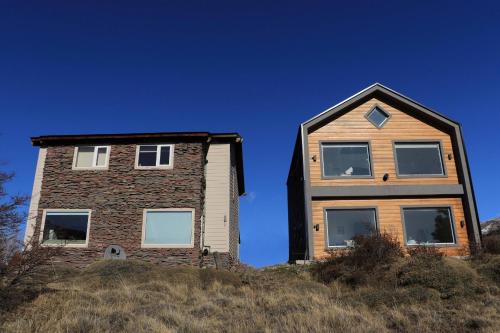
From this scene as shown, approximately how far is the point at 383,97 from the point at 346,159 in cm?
380

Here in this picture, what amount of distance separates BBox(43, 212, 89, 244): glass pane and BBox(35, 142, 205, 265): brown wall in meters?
0.34

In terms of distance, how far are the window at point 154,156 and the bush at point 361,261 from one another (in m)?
8.45

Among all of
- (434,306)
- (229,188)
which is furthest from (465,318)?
(229,188)

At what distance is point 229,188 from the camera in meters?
21.9

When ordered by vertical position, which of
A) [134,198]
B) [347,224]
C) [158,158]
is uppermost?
[158,158]

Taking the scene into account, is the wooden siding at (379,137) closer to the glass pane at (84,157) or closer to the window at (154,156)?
the window at (154,156)

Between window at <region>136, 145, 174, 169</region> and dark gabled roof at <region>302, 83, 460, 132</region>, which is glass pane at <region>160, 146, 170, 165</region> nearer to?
window at <region>136, 145, 174, 169</region>

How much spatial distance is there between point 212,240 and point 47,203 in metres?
7.56

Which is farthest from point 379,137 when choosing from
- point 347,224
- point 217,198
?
point 217,198

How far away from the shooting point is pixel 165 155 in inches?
839

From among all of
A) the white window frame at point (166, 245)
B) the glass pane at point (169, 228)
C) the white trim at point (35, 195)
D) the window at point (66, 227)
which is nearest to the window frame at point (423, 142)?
the white window frame at point (166, 245)

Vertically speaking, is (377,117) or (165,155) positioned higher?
(377,117)

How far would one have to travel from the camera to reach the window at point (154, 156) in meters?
21.1

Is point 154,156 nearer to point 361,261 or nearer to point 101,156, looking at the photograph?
point 101,156
